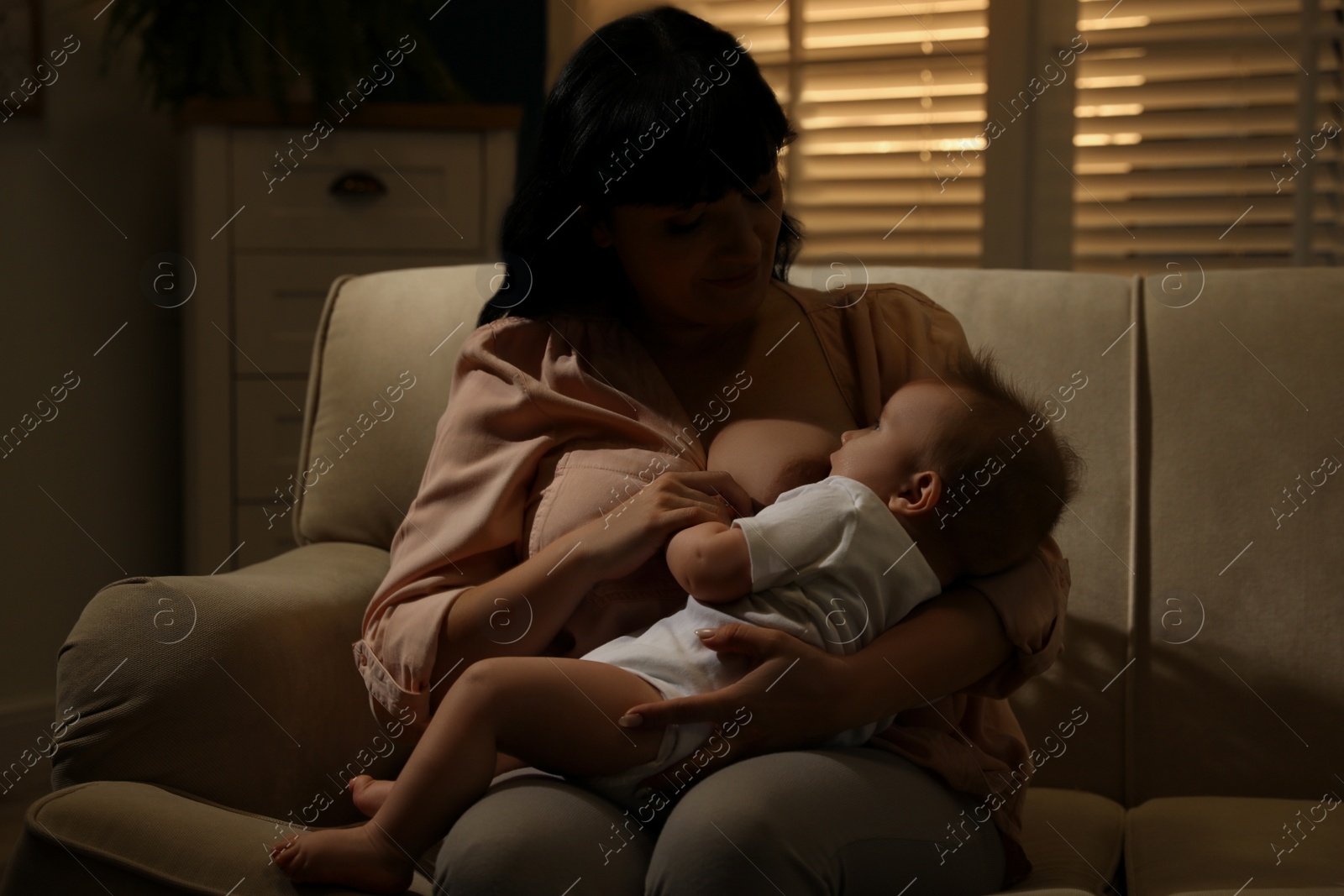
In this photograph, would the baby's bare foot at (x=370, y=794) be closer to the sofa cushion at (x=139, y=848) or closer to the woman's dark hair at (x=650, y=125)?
the sofa cushion at (x=139, y=848)

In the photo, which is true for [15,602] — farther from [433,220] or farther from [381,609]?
[381,609]

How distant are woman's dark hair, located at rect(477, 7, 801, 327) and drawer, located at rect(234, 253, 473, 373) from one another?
1.19 meters

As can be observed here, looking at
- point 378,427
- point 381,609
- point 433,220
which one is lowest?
point 381,609

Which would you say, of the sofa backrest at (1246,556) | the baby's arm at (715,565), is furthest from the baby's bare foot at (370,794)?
the sofa backrest at (1246,556)

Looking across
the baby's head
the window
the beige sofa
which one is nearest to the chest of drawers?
the window

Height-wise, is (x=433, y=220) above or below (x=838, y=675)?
above

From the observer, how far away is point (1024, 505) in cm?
100

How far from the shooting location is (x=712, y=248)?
3.81 ft

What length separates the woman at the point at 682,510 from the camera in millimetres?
899

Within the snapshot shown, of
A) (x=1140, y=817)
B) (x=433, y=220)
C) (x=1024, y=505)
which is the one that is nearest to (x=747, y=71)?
(x=1024, y=505)

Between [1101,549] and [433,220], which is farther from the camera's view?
[433,220]

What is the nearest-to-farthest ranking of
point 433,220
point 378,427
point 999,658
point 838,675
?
point 838,675, point 999,658, point 378,427, point 433,220

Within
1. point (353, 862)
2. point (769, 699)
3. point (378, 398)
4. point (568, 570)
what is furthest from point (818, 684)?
point (378, 398)

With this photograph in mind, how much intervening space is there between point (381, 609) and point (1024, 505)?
2.14 ft
